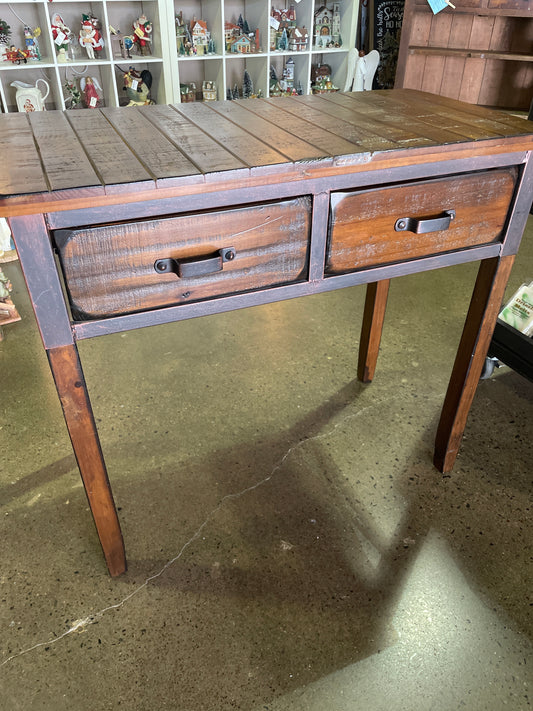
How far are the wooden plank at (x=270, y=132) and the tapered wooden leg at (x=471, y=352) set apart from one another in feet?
1.68

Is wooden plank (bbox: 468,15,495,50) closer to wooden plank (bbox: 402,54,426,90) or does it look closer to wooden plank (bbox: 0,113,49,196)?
wooden plank (bbox: 402,54,426,90)

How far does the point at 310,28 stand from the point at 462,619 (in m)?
3.60

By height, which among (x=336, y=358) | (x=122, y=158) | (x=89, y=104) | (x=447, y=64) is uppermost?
(x=122, y=158)

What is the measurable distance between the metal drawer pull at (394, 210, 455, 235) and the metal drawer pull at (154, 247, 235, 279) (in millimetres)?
348

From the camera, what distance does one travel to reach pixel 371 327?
1.76 metres

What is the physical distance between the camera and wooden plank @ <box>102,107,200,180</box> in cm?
84

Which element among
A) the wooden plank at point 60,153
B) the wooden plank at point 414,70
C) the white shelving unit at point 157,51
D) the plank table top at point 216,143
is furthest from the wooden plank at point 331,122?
the wooden plank at point 414,70

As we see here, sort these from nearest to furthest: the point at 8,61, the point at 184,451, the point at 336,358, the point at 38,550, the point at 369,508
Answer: the point at 38,550, the point at 369,508, the point at 184,451, the point at 336,358, the point at 8,61

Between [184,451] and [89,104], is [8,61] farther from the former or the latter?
[184,451]

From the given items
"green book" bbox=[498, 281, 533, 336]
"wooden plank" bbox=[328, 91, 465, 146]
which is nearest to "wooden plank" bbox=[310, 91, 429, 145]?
"wooden plank" bbox=[328, 91, 465, 146]

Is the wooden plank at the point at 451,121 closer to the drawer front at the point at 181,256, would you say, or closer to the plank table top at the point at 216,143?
the plank table top at the point at 216,143

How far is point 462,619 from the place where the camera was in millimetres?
1174

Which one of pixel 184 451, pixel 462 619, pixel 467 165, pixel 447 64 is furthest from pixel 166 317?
pixel 447 64

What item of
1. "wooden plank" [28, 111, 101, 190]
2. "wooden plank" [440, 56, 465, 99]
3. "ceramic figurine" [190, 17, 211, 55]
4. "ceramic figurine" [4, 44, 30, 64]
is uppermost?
"wooden plank" [28, 111, 101, 190]
